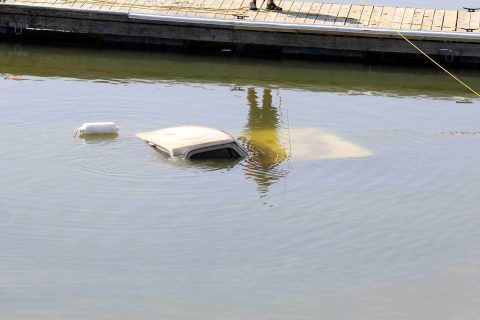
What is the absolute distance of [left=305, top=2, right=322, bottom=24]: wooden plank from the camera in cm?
2025

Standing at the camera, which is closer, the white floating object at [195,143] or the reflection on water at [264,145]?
the reflection on water at [264,145]

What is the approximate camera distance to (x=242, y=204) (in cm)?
1175

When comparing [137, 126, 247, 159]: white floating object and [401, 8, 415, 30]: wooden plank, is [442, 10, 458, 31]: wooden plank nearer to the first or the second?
[401, 8, 415, 30]: wooden plank

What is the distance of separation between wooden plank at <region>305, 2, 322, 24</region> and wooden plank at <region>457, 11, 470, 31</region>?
2.74 meters

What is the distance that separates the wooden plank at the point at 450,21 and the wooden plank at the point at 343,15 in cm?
188

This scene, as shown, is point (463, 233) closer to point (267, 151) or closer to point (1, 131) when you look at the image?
point (267, 151)

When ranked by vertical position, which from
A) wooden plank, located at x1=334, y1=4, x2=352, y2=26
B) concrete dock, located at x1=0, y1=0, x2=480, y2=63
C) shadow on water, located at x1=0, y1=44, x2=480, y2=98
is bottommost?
shadow on water, located at x1=0, y1=44, x2=480, y2=98

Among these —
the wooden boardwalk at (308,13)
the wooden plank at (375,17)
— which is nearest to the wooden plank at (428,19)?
the wooden boardwalk at (308,13)

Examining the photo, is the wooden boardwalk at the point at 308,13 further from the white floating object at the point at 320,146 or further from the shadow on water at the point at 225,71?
the white floating object at the point at 320,146

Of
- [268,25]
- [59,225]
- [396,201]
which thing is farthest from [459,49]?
[59,225]

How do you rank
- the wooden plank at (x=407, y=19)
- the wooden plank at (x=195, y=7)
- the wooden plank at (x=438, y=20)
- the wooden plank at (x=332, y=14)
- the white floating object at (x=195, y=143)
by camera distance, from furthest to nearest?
the wooden plank at (x=195, y=7) → the wooden plank at (x=332, y=14) → the wooden plank at (x=438, y=20) → the wooden plank at (x=407, y=19) → the white floating object at (x=195, y=143)

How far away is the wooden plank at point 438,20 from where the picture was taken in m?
20.0

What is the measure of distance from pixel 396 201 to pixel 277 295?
312cm

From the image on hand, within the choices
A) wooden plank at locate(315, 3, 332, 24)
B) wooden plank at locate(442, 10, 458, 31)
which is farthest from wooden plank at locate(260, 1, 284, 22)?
wooden plank at locate(442, 10, 458, 31)
